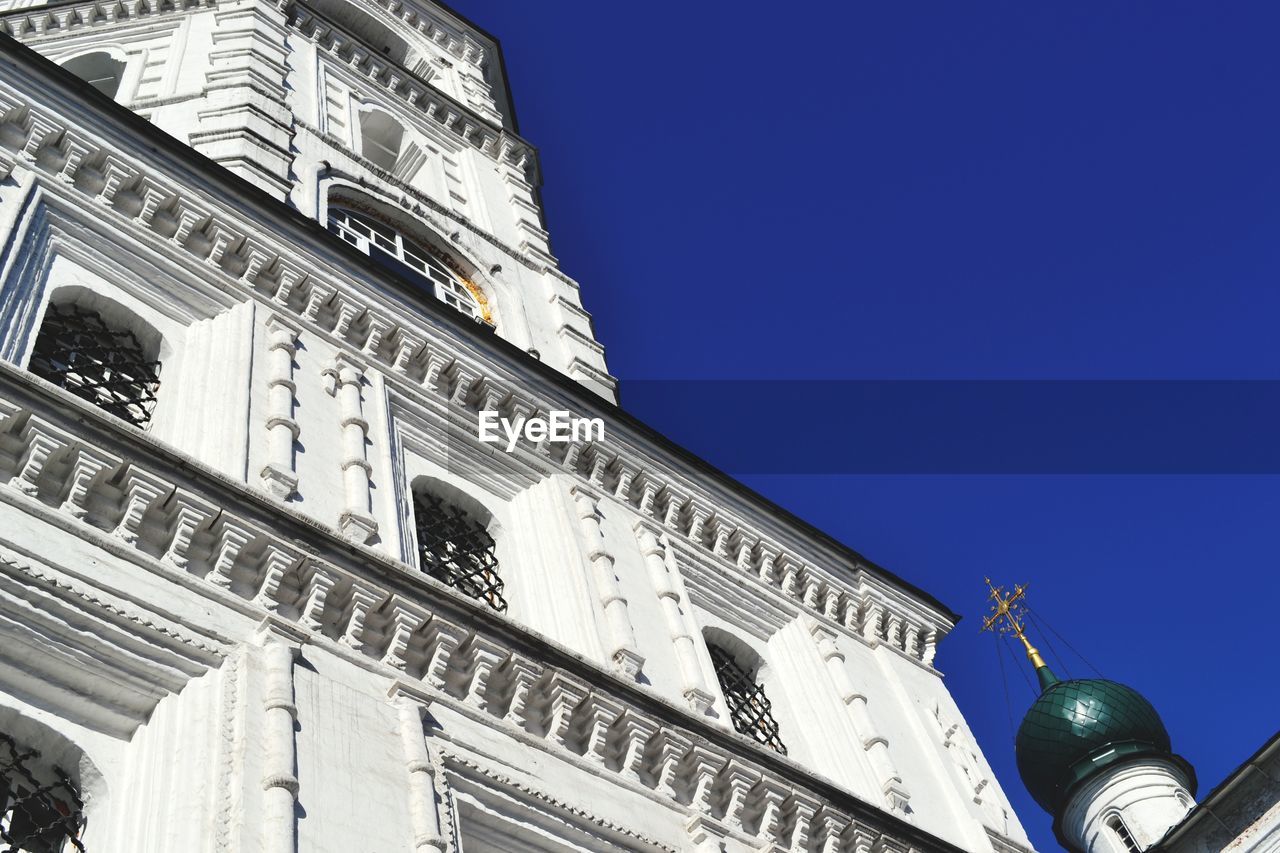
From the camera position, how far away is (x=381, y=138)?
22.1 m

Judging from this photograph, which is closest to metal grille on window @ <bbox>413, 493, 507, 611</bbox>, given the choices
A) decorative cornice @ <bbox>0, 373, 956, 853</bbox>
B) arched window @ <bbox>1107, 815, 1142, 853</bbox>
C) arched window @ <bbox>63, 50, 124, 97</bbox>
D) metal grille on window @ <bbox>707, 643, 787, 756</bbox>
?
decorative cornice @ <bbox>0, 373, 956, 853</bbox>

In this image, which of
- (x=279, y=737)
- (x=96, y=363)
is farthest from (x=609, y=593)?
(x=279, y=737)

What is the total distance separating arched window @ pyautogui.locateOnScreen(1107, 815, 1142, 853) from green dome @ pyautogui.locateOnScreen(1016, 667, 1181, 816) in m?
0.82

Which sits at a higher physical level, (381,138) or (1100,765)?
(381,138)

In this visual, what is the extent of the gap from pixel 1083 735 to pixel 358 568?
1983 centimetres

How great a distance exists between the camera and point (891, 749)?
44.4 feet

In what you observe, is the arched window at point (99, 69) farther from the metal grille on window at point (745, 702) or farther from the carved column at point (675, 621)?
the metal grille on window at point (745, 702)

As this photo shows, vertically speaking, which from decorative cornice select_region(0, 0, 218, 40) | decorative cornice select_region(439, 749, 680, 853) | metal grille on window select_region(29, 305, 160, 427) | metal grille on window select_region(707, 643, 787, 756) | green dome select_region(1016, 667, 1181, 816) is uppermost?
decorative cornice select_region(0, 0, 218, 40)

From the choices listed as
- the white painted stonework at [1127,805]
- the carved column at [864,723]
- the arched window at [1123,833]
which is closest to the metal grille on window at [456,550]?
the carved column at [864,723]

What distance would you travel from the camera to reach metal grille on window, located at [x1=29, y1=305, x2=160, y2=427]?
10.9 m

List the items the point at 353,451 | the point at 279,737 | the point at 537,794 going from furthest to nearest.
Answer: the point at 353,451 < the point at 537,794 < the point at 279,737

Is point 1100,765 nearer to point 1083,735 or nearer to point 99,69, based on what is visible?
point 1083,735

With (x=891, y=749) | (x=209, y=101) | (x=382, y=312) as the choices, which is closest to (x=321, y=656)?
(x=382, y=312)

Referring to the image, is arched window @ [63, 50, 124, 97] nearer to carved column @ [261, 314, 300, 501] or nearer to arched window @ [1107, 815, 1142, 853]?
carved column @ [261, 314, 300, 501]
